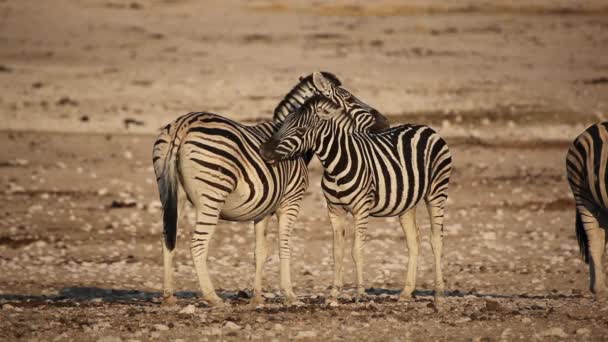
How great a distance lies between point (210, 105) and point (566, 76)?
35.4ft

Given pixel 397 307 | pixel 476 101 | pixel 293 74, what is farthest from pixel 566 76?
pixel 397 307

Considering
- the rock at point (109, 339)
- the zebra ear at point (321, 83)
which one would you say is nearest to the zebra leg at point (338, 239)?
the zebra ear at point (321, 83)

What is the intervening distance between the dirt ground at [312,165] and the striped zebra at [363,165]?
2.60 feet

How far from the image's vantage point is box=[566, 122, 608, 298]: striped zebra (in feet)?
36.0

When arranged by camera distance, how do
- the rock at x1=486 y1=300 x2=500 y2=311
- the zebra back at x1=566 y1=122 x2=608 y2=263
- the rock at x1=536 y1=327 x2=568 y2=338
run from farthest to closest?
the zebra back at x1=566 y1=122 x2=608 y2=263 < the rock at x1=486 y1=300 x2=500 y2=311 < the rock at x1=536 y1=327 x2=568 y2=338

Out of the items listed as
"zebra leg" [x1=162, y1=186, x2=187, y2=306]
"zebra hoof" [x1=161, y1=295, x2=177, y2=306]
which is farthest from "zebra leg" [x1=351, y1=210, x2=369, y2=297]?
"zebra hoof" [x1=161, y1=295, x2=177, y2=306]

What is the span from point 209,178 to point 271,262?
464cm

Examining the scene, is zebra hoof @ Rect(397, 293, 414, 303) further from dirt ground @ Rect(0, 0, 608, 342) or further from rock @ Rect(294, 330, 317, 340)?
rock @ Rect(294, 330, 317, 340)

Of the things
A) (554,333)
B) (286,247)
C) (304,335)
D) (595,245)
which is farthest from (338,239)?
(595,245)

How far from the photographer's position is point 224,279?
540 inches

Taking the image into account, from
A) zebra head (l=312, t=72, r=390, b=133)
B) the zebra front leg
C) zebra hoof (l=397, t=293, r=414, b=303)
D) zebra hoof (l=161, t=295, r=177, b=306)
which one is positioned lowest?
zebra hoof (l=161, t=295, r=177, b=306)

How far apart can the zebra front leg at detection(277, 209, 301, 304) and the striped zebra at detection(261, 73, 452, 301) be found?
0.53 metres

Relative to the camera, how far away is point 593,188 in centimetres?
1101

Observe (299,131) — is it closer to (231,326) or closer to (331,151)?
(331,151)
